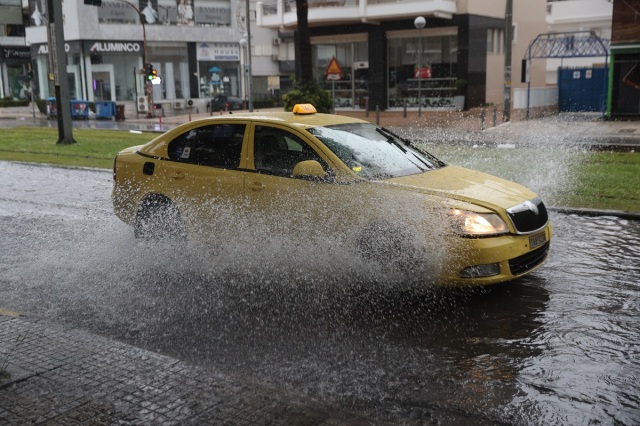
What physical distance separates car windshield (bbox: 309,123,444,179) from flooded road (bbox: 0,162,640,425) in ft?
3.15

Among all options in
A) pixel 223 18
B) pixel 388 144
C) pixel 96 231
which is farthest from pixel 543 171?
pixel 223 18

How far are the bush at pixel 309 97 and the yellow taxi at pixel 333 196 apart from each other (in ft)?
63.7

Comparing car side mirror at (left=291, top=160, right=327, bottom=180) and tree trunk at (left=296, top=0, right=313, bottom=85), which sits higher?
tree trunk at (left=296, top=0, right=313, bottom=85)

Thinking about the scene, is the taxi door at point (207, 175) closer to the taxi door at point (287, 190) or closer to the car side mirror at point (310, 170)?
the taxi door at point (287, 190)

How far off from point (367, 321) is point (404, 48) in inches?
1447

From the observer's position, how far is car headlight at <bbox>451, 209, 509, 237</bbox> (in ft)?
19.9

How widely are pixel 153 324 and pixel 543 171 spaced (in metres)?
10.7

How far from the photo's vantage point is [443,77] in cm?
3991

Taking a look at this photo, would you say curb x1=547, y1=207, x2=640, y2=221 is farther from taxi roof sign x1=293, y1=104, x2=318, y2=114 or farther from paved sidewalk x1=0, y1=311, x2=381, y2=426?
paved sidewalk x1=0, y1=311, x2=381, y2=426

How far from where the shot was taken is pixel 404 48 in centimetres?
4091

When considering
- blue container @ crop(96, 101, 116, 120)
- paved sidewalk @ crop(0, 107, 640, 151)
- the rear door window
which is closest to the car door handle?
the rear door window

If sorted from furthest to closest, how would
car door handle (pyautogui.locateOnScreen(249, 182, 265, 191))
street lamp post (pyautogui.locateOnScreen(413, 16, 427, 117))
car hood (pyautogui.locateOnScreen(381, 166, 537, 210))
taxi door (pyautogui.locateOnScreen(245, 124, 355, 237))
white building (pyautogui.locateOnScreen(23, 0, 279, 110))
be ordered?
white building (pyautogui.locateOnScreen(23, 0, 279, 110)) → street lamp post (pyautogui.locateOnScreen(413, 16, 427, 117)) → car door handle (pyautogui.locateOnScreen(249, 182, 265, 191)) → taxi door (pyautogui.locateOnScreen(245, 124, 355, 237)) → car hood (pyautogui.locateOnScreen(381, 166, 537, 210))

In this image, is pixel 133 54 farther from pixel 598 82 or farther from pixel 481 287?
pixel 481 287

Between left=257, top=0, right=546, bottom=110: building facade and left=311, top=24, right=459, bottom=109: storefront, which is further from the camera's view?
left=311, top=24, right=459, bottom=109: storefront
